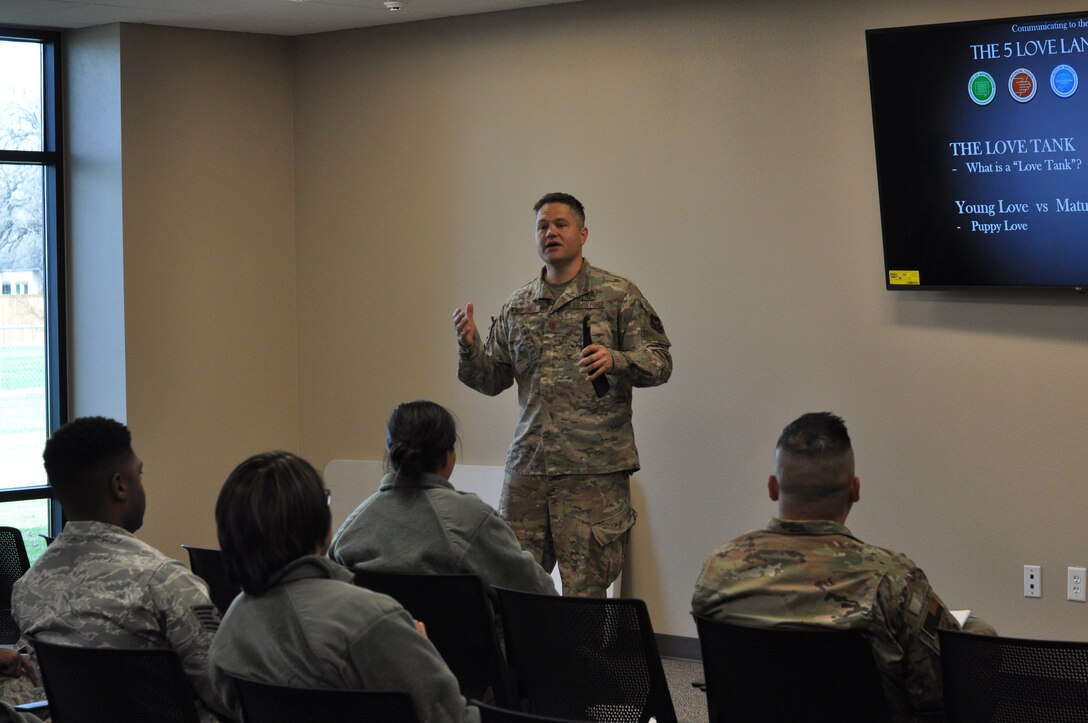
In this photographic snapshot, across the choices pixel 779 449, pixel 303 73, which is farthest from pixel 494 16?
pixel 779 449

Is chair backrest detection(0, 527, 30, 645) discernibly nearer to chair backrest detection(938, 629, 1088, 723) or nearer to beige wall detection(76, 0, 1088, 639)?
beige wall detection(76, 0, 1088, 639)

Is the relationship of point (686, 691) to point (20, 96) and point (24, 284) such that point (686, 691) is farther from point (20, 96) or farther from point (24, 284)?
point (20, 96)

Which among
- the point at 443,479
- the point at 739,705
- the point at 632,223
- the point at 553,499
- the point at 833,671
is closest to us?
the point at 833,671

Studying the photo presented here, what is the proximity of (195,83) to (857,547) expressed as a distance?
4549 millimetres

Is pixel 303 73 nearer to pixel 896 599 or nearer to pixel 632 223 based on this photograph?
pixel 632 223

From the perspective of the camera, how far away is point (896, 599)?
213 cm

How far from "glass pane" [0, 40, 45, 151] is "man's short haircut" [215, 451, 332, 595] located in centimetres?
431

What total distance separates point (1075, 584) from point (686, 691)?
1472 millimetres

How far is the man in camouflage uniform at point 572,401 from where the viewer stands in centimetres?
408

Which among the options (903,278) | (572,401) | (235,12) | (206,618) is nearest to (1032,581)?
(903,278)

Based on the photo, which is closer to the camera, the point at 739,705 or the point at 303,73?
the point at 739,705

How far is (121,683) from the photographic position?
2137mm

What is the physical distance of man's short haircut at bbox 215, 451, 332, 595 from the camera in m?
1.92

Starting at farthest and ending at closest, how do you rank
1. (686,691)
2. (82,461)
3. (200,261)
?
1. (200,261)
2. (686,691)
3. (82,461)
